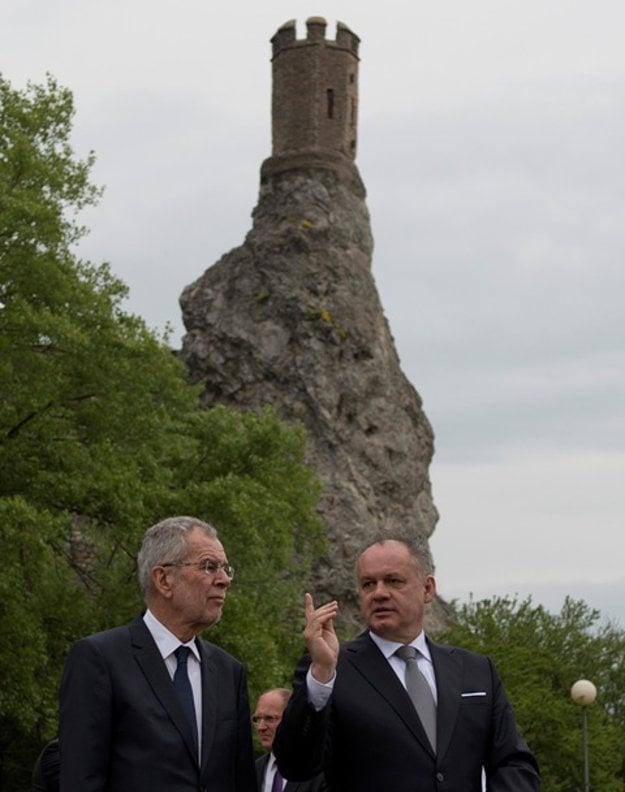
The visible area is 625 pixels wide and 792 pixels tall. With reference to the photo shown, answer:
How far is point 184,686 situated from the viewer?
6.35 metres

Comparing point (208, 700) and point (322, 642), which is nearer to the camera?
point (322, 642)

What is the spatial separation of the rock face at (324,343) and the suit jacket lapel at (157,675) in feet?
154

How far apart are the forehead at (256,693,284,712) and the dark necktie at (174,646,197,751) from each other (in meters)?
2.02

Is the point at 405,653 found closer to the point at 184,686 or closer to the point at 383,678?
the point at 383,678

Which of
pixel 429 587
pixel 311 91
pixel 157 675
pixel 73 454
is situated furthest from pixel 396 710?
pixel 311 91

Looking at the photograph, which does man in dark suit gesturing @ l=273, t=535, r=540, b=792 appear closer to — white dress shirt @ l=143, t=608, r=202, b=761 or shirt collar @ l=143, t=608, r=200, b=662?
white dress shirt @ l=143, t=608, r=202, b=761

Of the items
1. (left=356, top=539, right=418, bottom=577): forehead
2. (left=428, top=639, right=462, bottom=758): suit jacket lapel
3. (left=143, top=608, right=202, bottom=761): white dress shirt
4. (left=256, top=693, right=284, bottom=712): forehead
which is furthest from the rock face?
(left=143, top=608, right=202, bottom=761): white dress shirt

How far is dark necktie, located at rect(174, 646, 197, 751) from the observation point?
247 inches

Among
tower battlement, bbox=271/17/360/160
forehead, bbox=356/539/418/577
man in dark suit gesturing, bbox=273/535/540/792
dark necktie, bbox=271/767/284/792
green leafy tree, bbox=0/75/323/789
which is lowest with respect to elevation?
dark necktie, bbox=271/767/284/792

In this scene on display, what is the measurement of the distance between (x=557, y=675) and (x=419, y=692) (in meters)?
42.6

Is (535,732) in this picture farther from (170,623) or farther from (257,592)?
(170,623)

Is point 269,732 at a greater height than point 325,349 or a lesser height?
lesser

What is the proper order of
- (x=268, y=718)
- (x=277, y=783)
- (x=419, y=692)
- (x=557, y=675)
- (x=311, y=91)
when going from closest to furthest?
(x=419, y=692), (x=277, y=783), (x=268, y=718), (x=557, y=675), (x=311, y=91)

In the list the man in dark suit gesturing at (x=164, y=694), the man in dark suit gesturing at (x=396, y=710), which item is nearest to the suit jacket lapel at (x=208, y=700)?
the man in dark suit gesturing at (x=164, y=694)
